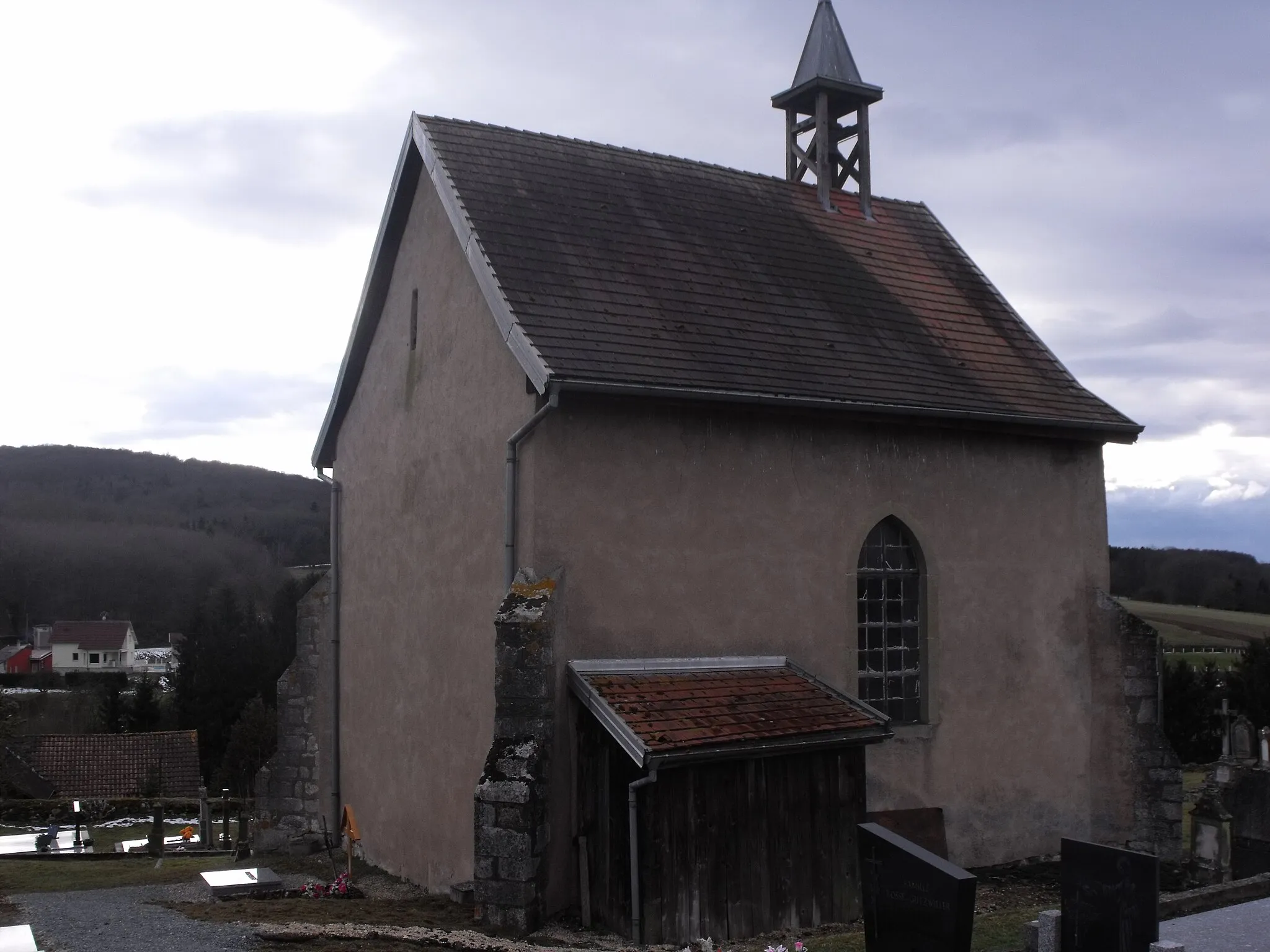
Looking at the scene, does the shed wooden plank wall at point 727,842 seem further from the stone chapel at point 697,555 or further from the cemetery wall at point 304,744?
the cemetery wall at point 304,744

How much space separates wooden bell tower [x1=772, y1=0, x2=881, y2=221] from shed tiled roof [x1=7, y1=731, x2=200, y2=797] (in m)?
32.0

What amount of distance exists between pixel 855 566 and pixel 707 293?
11.6 feet

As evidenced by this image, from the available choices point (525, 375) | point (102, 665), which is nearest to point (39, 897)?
point (525, 375)

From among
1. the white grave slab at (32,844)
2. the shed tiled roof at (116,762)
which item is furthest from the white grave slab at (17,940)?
the shed tiled roof at (116,762)

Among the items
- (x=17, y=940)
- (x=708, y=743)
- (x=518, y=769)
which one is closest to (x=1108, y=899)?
Answer: (x=708, y=743)

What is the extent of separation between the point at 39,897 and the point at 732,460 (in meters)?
9.21

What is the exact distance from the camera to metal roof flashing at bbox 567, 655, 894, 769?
10.6 meters

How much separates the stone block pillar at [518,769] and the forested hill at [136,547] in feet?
247

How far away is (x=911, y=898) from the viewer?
835 cm

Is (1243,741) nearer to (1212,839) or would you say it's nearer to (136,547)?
(1212,839)

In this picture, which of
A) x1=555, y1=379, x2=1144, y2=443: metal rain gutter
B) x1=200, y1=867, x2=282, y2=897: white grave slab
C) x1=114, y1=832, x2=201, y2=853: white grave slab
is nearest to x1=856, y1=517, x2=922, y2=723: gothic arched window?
x1=555, y1=379, x2=1144, y2=443: metal rain gutter

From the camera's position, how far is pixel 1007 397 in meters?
15.0

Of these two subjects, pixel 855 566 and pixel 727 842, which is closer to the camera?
pixel 727 842

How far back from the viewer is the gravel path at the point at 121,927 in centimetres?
1016
